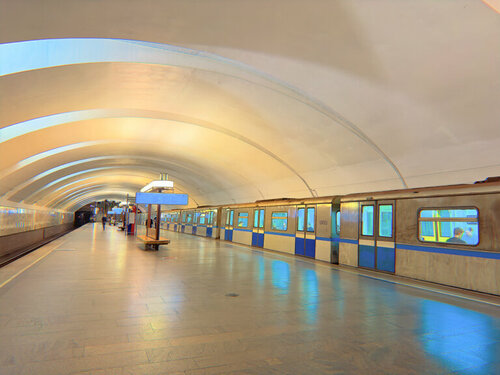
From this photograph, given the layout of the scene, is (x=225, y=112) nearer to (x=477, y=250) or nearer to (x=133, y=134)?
(x=133, y=134)

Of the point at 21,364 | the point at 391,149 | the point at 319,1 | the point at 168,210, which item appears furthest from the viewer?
the point at 168,210

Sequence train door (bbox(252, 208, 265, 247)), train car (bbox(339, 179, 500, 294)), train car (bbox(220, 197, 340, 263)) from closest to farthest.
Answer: train car (bbox(339, 179, 500, 294)) < train car (bbox(220, 197, 340, 263)) < train door (bbox(252, 208, 265, 247))

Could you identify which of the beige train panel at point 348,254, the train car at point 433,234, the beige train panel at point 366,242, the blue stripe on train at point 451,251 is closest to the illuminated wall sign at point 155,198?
the beige train panel at point 348,254

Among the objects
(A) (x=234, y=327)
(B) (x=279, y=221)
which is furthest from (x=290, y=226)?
(A) (x=234, y=327)

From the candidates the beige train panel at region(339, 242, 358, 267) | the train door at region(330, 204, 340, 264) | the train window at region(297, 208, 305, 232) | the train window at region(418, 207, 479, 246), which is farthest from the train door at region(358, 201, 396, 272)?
the train window at region(297, 208, 305, 232)

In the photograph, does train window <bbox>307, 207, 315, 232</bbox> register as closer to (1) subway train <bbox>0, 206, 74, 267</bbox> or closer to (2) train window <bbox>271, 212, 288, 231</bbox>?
(2) train window <bbox>271, 212, 288, 231</bbox>

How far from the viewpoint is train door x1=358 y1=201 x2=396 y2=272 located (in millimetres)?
9578

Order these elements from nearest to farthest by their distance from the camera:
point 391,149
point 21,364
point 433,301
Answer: point 21,364 < point 433,301 < point 391,149

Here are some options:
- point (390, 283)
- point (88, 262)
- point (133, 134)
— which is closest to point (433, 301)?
point (390, 283)

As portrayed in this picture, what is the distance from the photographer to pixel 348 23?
6.11 m

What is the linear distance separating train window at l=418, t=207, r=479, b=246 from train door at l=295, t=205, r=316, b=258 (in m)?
4.89

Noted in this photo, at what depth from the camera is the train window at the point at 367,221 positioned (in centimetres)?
1046

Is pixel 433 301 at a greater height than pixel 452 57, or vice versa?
pixel 452 57

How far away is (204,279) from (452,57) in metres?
7.11
